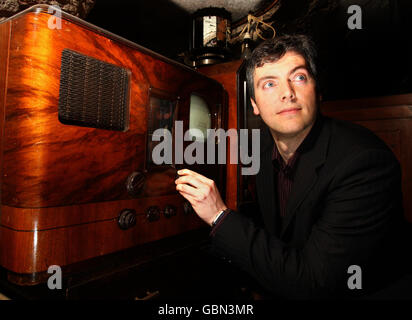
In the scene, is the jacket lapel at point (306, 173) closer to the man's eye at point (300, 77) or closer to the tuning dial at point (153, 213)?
the man's eye at point (300, 77)

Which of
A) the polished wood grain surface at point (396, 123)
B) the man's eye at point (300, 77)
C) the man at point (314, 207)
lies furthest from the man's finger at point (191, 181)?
the polished wood grain surface at point (396, 123)

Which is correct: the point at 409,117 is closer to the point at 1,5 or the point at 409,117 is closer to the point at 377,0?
the point at 377,0

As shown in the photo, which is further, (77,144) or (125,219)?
(125,219)

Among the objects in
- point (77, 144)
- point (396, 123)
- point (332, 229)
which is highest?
point (396, 123)

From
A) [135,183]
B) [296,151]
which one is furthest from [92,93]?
[296,151]

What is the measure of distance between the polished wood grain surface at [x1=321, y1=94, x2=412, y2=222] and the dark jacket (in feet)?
3.70

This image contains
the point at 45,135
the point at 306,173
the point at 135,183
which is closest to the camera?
the point at 45,135

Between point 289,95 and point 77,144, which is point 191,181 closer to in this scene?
point 77,144

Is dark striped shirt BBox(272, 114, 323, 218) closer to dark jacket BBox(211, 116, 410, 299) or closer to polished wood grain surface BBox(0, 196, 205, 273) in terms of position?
dark jacket BBox(211, 116, 410, 299)

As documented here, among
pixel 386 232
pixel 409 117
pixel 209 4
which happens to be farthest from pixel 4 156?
pixel 409 117

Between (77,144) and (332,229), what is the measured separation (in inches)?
33.2

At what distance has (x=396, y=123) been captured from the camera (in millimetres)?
1933

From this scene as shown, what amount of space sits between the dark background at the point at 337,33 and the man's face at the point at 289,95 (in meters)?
1.01

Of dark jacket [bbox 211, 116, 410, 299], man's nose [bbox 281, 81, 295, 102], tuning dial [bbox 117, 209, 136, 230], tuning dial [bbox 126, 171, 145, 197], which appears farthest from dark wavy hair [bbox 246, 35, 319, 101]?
tuning dial [bbox 117, 209, 136, 230]
